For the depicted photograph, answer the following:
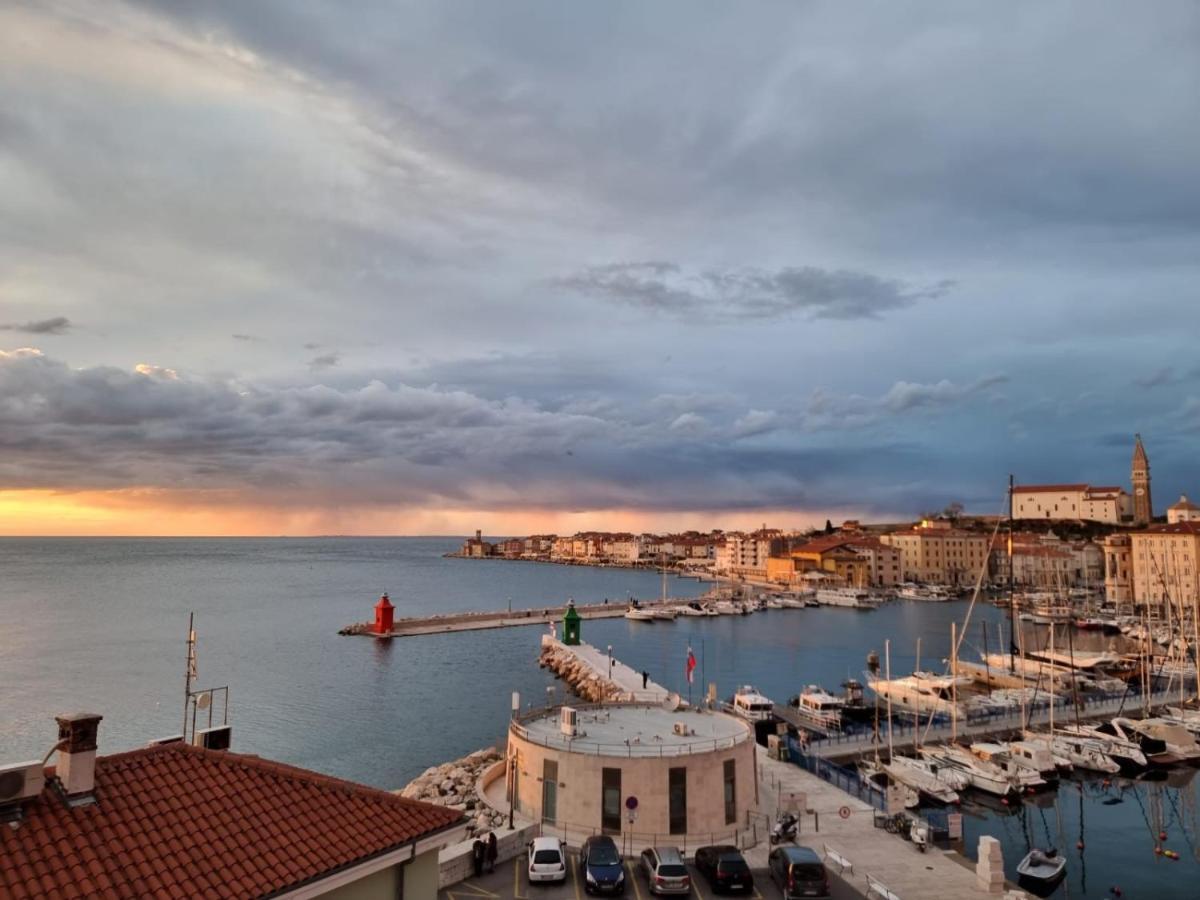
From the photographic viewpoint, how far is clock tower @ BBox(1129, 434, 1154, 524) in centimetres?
17462

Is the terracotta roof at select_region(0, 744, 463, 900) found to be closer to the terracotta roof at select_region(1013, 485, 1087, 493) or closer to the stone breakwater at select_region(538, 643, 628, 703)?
the stone breakwater at select_region(538, 643, 628, 703)

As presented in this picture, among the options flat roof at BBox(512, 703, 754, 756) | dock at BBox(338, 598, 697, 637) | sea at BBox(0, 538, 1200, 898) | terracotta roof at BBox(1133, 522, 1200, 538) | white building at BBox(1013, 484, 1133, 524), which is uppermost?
white building at BBox(1013, 484, 1133, 524)

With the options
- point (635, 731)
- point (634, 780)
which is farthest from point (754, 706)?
point (634, 780)

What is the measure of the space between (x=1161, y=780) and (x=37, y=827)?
4420 cm

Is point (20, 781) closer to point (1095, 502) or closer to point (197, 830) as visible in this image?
point (197, 830)

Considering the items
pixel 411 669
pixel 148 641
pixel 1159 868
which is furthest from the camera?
pixel 148 641

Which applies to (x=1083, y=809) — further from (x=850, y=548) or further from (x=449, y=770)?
(x=850, y=548)

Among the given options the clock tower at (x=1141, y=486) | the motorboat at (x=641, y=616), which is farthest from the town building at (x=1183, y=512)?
the motorboat at (x=641, y=616)

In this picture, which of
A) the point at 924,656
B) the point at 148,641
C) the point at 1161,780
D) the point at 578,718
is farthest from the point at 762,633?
the point at 578,718

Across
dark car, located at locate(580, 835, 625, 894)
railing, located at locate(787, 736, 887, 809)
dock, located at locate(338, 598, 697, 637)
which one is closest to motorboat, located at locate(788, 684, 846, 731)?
railing, located at locate(787, 736, 887, 809)

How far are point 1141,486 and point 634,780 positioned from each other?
198 metres

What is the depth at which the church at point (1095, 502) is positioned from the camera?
577 ft

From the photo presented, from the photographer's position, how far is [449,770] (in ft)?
106

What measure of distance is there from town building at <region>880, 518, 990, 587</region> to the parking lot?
15594cm
